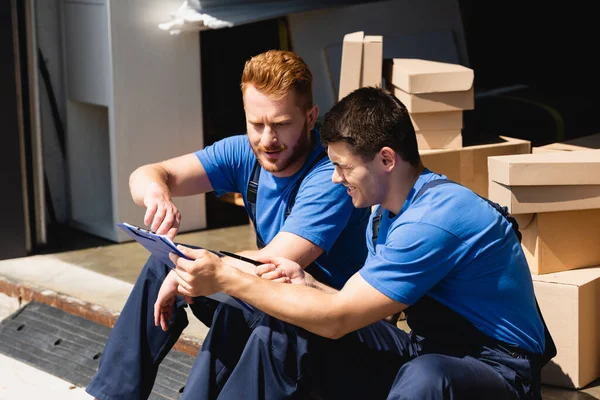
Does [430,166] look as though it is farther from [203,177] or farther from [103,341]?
[103,341]

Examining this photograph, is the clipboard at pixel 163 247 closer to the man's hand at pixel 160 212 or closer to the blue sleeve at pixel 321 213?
the man's hand at pixel 160 212

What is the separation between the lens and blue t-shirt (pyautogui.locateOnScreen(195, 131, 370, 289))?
3334mm

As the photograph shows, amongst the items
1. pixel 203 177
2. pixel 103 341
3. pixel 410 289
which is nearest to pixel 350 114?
pixel 410 289

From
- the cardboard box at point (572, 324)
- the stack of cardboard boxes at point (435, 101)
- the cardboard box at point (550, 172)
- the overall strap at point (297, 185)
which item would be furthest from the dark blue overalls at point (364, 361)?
the stack of cardboard boxes at point (435, 101)

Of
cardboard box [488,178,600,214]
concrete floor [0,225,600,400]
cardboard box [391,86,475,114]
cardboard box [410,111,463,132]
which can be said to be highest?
cardboard box [391,86,475,114]

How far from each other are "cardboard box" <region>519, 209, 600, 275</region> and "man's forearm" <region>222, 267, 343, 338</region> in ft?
3.88

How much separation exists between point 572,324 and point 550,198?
0.46m

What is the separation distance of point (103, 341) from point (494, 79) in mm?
4451

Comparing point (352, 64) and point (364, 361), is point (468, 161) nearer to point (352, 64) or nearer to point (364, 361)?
point (352, 64)

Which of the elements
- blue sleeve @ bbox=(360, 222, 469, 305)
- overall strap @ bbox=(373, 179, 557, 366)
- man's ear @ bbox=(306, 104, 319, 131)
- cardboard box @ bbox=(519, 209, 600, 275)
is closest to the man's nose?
man's ear @ bbox=(306, 104, 319, 131)

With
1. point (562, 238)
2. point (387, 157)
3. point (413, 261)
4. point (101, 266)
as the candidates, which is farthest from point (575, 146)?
point (101, 266)

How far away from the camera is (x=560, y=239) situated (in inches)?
148

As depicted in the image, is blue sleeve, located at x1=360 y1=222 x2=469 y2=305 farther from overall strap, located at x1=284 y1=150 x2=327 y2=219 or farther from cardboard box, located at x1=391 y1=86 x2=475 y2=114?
cardboard box, located at x1=391 y1=86 x2=475 y2=114

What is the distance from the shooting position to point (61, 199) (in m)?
6.34
